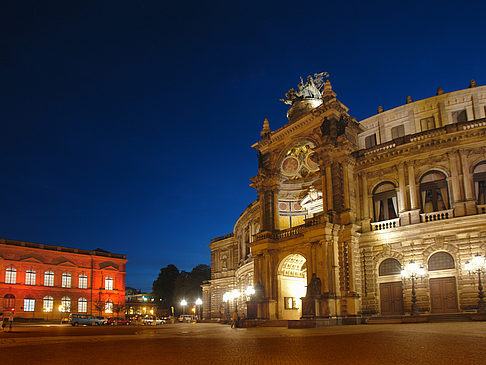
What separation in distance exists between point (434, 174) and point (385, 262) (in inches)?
293

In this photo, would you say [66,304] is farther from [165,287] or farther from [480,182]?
[480,182]

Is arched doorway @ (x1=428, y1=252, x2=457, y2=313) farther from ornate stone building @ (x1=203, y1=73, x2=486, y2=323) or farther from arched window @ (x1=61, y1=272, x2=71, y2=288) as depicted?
arched window @ (x1=61, y1=272, x2=71, y2=288)

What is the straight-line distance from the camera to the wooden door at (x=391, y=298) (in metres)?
32.0

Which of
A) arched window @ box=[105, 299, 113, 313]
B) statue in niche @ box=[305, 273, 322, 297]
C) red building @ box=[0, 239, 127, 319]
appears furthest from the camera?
arched window @ box=[105, 299, 113, 313]

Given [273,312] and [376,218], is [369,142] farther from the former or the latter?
[273,312]

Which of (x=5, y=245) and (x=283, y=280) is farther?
(x=5, y=245)

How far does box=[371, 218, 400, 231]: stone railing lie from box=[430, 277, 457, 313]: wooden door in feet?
15.9

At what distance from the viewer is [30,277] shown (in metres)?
74.3

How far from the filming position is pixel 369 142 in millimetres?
43719

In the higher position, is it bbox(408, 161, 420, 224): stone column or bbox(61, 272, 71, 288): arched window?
bbox(408, 161, 420, 224): stone column

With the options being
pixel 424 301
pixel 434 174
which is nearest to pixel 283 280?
pixel 424 301

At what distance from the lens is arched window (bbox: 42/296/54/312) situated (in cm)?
7531

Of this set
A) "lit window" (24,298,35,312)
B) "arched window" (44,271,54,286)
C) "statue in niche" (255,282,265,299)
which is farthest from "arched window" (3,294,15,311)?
"statue in niche" (255,282,265,299)

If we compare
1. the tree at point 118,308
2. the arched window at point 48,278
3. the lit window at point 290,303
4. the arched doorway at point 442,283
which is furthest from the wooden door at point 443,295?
the arched window at point 48,278
